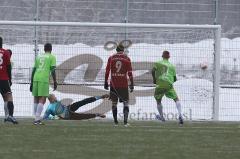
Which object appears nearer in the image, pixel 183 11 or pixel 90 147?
pixel 90 147

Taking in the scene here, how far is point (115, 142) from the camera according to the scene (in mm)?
13922

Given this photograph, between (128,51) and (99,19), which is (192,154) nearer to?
(128,51)

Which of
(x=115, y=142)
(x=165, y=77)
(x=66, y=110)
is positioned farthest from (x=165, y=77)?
(x=115, y=142)

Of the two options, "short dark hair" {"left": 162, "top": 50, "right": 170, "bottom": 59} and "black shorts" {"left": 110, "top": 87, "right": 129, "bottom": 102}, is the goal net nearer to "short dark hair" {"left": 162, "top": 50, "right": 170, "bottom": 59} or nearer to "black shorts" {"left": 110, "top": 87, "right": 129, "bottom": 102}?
"short dark hair" {"left": 162, "top": 50, "right": 170, "bottom": 59}

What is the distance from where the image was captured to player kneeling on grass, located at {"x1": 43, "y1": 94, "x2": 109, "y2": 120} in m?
21.6

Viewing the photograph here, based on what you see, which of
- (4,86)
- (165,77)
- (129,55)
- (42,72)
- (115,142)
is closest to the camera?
(115,142)

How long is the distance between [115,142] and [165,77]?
7.62m

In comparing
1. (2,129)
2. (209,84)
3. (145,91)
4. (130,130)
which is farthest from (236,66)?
(2,129)

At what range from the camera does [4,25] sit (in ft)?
73.8

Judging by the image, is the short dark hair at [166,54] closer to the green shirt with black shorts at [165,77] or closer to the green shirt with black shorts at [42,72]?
the green shirt with black shorts at [165,77]

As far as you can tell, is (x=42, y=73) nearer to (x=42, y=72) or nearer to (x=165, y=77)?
(x=42, y=72)

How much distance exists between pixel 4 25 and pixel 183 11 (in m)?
6.18

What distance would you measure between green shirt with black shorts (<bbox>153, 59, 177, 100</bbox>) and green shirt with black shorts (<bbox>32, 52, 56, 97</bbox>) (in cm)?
333

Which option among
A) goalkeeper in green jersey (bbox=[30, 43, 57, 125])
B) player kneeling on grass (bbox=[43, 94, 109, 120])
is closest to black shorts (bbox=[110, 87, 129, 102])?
goalkeeper in green jersey (bbox=[30, 43, 57, 125])
